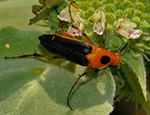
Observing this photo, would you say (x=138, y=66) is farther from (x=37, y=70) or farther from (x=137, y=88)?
(x=37, y=70)

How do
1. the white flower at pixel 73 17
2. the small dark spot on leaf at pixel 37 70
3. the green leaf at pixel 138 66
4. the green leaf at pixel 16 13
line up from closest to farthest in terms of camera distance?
the green leaf at pixel 138 66
the white flower at pixel 73 17
the small dark spot on leaf at pixel 37 70
the green leaf at pixel 16 13

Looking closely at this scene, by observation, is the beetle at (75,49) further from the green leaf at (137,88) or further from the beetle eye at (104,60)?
the green leaf at (137,88)

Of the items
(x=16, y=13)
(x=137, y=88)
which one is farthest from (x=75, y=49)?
(x=16, y=13)

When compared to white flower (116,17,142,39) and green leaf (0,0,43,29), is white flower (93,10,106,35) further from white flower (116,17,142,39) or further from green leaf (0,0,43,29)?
green leaf (0,0,43,29)

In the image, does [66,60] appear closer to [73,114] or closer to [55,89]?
[55,89]

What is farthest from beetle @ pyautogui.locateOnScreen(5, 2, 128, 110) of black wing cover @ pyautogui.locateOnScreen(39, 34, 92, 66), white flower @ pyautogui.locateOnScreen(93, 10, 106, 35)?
white flower @ pyautogui.locateOnScreen(93, 10, 106, 35)

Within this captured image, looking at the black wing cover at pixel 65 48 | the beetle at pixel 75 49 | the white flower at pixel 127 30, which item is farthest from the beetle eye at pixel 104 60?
the white flower at pixel 127 30

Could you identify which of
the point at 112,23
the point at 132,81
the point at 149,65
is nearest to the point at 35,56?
the point at 112,23
